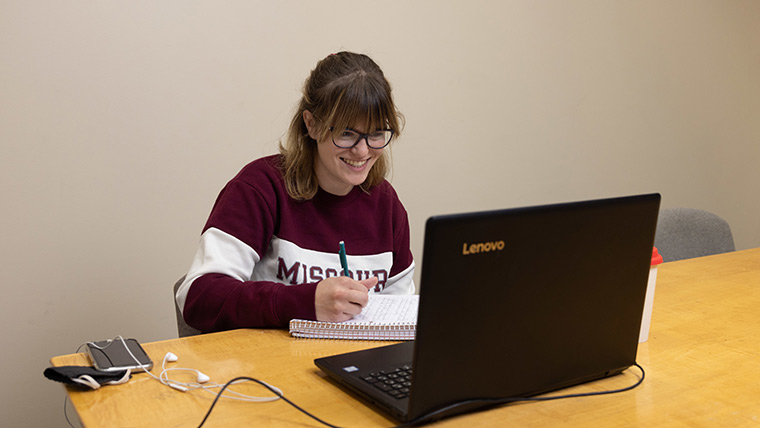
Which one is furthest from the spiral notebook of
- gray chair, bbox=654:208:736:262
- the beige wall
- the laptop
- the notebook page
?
gray chair, bbox=654:208:736:262

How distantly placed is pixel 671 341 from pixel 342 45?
163 cm

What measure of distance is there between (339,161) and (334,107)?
13 centimetres

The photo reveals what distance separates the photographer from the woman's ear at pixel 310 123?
1.52 metres

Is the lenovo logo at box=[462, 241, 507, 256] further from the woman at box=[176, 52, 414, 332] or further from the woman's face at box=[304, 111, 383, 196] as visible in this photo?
the woman's face at box=[304, 111, 383, 196]

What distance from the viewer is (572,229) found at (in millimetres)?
869

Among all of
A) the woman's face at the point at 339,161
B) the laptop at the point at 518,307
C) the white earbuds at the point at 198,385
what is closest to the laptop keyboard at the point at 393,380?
the laptop at the point at 518,307

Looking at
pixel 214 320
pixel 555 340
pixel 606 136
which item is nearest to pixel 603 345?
pixel 555 340

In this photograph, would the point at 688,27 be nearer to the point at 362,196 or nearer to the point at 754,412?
the point at 362,196

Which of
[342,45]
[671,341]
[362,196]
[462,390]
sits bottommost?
[671,341]

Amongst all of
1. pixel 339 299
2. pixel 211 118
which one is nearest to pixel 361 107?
pixel 339 299

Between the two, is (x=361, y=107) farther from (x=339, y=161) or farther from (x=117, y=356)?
(x=117, y=356)

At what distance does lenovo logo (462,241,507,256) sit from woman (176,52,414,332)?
1.59 feet

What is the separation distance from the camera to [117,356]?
1086 mm

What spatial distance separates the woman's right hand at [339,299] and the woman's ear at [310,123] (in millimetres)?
420
